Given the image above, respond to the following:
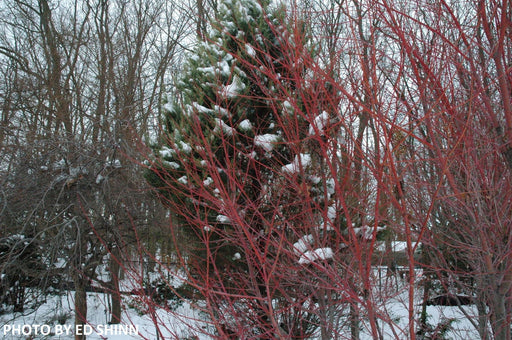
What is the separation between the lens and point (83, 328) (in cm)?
541

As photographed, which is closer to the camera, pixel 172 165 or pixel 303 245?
pixel 303 245

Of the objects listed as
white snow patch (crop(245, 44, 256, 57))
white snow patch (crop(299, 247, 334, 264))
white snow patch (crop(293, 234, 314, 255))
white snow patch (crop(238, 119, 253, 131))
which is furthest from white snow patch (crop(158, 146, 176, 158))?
white snow patch (crop(299, 247, 334, 264))

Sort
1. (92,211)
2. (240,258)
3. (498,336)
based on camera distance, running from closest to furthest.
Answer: (498,336) < (92,211) < (240,258)

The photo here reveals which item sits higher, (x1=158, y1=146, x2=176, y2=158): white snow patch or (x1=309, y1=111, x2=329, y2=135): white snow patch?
(x1=158, y1=146, x2=176, y2=158): white snow patch

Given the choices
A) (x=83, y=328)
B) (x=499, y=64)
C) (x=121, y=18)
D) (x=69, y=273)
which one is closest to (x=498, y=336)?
(x=499, y=64)

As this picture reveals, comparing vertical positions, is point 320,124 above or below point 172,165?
below

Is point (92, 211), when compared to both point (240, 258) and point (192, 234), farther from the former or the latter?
point (240, 258)

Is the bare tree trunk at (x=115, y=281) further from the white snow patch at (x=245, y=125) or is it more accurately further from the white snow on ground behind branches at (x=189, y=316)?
the white snow patch at (x=245, y=125)

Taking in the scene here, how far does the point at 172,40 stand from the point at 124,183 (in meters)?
7.04

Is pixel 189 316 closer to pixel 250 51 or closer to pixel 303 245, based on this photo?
pixel 303 245

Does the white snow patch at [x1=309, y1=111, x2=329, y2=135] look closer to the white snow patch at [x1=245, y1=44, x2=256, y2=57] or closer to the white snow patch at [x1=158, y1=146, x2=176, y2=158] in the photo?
the white snow patch at [x1=245, y1=44, x2=256, y2=57]

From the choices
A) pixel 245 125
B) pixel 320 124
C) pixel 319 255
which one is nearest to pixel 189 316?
pixel 245 125

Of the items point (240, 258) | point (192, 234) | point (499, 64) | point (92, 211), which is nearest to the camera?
point (499, 64)

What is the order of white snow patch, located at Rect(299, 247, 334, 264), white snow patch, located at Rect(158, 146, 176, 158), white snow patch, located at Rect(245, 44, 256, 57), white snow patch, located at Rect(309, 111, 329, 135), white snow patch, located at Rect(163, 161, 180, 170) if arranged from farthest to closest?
white snow patch, located at Rect(158, 146, 176, 158)
white snow patch, located at Rect(163, 161, 180, 170)
white snow patch, located at Rect(245, 44, 256, 57)
white snow patch, located at Rect(299, 247, 334, 264)
white snow patch, located at Rect(309, 111, 329, 135)
